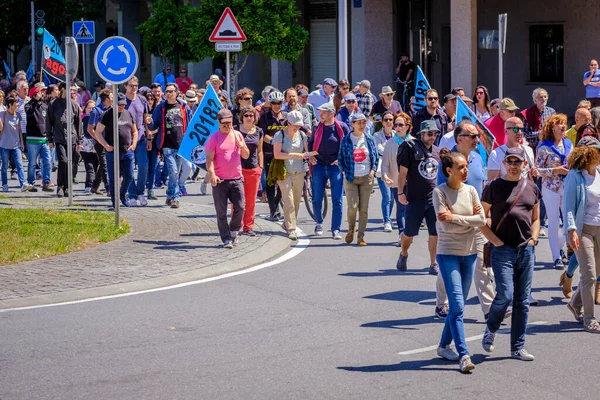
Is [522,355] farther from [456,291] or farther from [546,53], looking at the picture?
[546,53]

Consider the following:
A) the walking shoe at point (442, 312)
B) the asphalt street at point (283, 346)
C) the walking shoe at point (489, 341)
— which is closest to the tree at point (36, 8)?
the asphalt street at point (283, 346)

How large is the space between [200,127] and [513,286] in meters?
8.55

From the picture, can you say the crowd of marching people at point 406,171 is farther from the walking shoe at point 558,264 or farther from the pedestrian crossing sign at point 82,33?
the pedestrian crossing sign at point 82,33

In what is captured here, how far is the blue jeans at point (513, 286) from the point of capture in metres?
9.02

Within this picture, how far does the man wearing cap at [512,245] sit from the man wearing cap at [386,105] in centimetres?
1097

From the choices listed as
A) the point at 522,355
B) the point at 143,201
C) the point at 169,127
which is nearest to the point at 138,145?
the point at 169,127

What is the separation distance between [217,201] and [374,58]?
19.9m

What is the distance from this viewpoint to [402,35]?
3500 centimetres

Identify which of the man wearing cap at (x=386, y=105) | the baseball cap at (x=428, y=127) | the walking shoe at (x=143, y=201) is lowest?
the walking shoe at (x=143, y=201)

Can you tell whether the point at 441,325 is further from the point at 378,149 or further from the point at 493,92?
the point at 493,92

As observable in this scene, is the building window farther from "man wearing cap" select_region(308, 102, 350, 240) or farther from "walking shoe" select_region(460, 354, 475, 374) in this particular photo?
"walking shoe" select_region(460, 354, 475, 374)

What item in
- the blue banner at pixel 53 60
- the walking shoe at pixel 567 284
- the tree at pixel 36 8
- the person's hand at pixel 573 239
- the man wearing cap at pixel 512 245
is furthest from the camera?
the tree at pixel 36 8

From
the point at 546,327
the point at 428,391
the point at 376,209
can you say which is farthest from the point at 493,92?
the point at 428,391

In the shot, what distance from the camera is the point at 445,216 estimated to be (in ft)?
29.3
